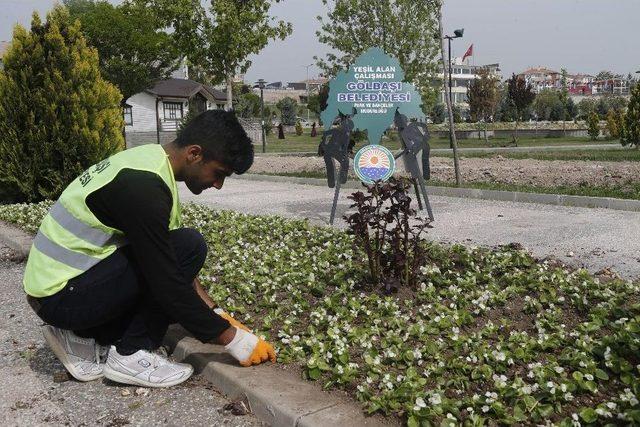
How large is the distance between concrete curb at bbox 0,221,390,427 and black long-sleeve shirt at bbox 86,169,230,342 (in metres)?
0.33

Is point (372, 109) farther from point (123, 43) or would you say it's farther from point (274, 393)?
point (123, 43)

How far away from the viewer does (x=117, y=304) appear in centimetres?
333

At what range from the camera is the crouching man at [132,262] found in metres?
3.09

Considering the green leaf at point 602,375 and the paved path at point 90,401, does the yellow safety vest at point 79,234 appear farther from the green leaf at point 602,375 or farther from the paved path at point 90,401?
the green leaf at point 602,375

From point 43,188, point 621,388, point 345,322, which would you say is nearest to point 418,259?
point 345,322

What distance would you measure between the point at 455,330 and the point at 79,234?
206 cm

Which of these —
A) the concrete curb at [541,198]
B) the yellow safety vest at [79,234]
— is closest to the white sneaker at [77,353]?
the yellow safety vest at [79,234]

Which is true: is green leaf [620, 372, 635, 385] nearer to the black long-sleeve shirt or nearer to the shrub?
the shrub

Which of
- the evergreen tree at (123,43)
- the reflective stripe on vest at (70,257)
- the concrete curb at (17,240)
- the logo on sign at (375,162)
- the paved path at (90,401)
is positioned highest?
the evergreen tree at (123,43)

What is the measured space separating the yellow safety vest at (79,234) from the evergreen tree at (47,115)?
796 centimetres

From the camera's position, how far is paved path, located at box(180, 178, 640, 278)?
6109mm

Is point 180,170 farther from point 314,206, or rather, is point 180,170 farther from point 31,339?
point 314,206

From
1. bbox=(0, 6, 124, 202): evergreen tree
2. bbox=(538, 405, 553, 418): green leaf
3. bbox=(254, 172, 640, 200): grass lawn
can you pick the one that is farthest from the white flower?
bbox=(0, 6, 124, 202): evergreen tree

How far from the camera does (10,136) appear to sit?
1079cm
